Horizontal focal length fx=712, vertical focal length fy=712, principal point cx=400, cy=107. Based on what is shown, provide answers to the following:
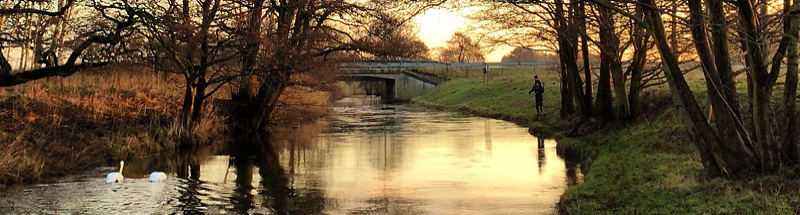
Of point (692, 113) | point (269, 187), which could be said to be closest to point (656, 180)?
point (692, 113)

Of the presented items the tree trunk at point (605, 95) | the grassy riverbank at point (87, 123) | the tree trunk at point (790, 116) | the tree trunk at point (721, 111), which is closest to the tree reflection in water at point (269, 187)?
the grassy riverbank at point (87, 123)

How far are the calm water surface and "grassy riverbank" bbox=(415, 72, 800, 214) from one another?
755 mm

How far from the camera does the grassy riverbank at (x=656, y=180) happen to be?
810 cm

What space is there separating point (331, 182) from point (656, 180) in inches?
246

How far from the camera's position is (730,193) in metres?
8.48

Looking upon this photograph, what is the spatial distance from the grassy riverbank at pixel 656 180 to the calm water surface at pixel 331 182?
0.76 metres

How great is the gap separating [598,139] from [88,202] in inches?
496

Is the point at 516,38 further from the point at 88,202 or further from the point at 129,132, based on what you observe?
the point at 88,202

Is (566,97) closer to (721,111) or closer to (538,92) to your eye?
(538,92)

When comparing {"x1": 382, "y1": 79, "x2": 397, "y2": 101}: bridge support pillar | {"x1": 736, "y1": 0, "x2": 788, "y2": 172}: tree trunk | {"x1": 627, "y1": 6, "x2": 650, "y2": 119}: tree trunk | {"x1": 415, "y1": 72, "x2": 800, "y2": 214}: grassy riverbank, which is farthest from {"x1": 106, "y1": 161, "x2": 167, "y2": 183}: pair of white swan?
{"x1": 382, "y1": 79, "x2": 397, "y2": 101}: bridge support pillar

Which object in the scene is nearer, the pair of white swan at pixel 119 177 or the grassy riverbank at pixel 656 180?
the grassy riverbank at pixel 656 180

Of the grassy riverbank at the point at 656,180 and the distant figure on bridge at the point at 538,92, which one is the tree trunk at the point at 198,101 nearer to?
the grassy riverbank at the point at 656,180

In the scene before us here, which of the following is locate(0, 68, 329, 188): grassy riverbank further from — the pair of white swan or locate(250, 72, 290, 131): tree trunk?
locate(250, 72, 290, 131): tree trunk

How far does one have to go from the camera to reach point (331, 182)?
1408 cm
